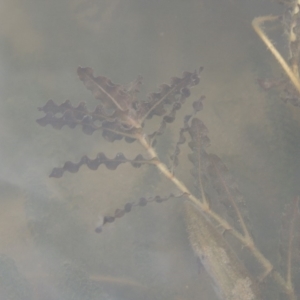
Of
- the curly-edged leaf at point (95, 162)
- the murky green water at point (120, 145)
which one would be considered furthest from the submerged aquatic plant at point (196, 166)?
the murky green water at point (120, 145)

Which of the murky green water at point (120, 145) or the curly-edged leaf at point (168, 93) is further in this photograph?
the murky green water at point (120, 145)

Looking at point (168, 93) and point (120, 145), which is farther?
point (120, 145)

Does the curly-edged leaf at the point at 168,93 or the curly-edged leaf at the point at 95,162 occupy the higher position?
the curly-edged leaf at the point at 168,93

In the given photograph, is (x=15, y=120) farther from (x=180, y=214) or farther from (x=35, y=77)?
(x=180, y=214)

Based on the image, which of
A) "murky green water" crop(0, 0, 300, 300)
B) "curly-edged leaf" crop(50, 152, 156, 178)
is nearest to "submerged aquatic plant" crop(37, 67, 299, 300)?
"curly-edged leaf" crop(50, 152, 156, 178)

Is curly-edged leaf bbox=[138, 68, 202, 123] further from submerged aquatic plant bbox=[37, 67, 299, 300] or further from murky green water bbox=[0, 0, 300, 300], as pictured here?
murky green water bbox=[0, 0, 300, 300]

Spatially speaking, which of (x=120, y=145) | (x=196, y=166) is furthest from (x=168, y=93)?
(x=120, y=145)

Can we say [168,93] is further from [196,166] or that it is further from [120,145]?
[120,145]

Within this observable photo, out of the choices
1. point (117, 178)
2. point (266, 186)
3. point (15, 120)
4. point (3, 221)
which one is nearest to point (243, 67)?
point (266, 186)

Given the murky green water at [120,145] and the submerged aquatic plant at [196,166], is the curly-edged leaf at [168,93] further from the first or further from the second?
the murky green water at [120,145]
